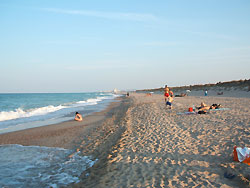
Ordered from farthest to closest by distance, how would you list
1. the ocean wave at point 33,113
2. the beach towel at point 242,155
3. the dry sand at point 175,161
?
1. the ocean wave at point 33,113
2. the beach towel at point 242,155
3. the dry sand at point 175,161

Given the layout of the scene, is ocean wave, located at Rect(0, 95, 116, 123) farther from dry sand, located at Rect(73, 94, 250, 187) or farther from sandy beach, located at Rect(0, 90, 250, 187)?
dry sand, located at Rect(73, 94, 250, 187)

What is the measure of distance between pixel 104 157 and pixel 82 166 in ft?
2.43

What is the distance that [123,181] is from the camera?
4.13 meters

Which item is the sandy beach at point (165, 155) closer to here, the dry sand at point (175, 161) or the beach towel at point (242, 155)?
the dry sand at point (175, 161)

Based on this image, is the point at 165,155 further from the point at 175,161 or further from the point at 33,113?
the point at 33,113

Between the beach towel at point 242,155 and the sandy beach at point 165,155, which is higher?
the beach towel at point 242,155

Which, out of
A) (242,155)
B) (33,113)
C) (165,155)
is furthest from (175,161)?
(33,113)

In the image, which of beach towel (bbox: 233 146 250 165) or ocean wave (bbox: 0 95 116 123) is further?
ocean wave (bbox: 0 95 116 123)

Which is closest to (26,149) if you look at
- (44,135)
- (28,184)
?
(44,135)

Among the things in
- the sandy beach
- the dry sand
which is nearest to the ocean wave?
the sandy beach

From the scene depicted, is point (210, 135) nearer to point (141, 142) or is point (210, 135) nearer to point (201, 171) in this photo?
point (141, 142)

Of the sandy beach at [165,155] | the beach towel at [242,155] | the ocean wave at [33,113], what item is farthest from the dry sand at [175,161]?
the ocean wave at [33,113]

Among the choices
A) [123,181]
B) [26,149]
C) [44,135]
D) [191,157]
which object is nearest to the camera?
[123,181]

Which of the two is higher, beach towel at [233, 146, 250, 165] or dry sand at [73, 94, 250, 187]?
beach towel at [233, 146, 250, 165]
